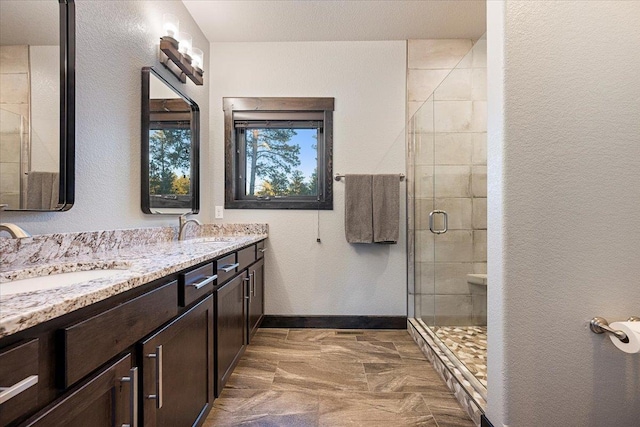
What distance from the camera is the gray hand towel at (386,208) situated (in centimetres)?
254

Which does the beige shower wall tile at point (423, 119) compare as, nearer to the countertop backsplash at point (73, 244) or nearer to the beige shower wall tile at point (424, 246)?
the beige shower wall tile at point (424, 246)

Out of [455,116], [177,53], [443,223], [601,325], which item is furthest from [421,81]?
[601,325]

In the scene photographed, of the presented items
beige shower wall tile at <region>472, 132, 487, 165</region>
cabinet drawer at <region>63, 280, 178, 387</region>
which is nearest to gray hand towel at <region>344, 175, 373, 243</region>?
beige shower wall tile at <region>472, 132, 487, 165</region>

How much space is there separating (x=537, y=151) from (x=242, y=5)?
207 cm

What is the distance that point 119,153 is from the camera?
1.52 m

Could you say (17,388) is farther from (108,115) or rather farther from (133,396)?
(108,115)

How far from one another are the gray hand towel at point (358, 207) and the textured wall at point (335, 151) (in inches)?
4.3

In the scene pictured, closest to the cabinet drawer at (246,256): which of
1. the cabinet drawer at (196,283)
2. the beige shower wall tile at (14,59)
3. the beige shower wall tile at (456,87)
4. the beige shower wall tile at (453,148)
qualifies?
the cabinet drawer at (196,283)

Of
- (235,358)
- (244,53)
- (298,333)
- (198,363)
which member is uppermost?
(244,53)

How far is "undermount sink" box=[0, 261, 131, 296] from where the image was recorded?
0.82 m

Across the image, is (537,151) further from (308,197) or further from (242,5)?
(242,5)

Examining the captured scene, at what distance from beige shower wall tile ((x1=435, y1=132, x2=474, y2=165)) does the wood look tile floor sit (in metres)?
1.40

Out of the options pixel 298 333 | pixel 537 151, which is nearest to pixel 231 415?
pixel 298 333

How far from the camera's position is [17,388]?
48 centimetres
